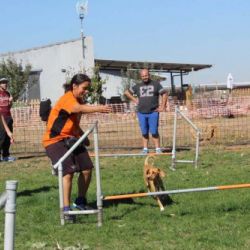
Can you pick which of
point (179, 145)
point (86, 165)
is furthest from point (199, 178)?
point (179, 145)

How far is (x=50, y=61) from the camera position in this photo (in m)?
45.0

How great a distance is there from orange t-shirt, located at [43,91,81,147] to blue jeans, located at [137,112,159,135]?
5.19 meters

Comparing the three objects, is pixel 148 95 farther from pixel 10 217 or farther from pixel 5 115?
pixel 10 217

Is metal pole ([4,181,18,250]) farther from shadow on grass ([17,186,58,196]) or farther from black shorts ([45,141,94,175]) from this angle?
shadow on grass ([17,186,58,196])

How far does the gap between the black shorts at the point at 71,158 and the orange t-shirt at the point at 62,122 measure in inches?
2.8

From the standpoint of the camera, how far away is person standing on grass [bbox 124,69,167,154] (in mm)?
11766

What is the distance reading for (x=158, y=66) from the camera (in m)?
50.4

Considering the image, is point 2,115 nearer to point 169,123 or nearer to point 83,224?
point 83,224

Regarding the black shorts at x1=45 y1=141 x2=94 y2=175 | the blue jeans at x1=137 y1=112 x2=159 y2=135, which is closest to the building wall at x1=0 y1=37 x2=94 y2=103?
the blue jeans at x1=137 y1=112 x2=159 y2=135

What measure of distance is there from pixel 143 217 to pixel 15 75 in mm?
36476

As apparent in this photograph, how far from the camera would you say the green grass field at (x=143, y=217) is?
5.43 meters

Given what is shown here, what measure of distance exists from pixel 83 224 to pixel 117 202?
4.00 feet

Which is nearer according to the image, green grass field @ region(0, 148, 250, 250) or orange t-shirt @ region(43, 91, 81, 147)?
green grass field @ region(0, 148, 250, 250)

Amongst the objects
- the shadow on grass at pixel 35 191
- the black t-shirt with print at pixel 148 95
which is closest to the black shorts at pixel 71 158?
the shadow on grass at pixel 35 191
